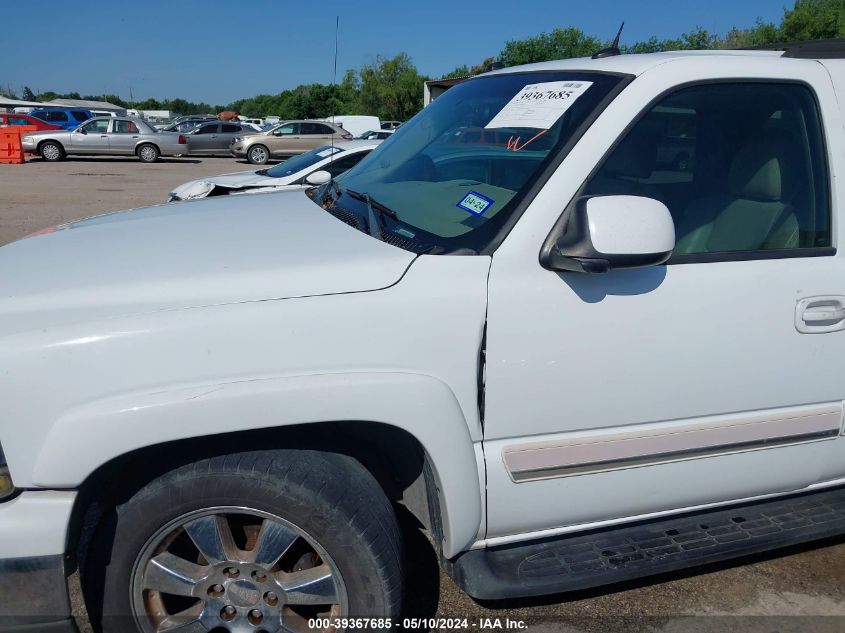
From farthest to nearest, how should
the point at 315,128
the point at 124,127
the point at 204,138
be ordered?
the point at 204,138, the point at 315,128, the point at 124,127

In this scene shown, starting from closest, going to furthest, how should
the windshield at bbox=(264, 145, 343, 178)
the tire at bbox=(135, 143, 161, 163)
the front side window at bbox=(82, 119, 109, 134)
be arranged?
the windshield at bbox=(264, 145, 343, 178), the front side window at bbox=(82, 119, 109, 134), the tire at bbox=(135, 143, 161, 163)

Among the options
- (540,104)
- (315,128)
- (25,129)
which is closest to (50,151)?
(25,129)

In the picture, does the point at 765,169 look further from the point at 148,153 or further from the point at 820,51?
the point at 148,153

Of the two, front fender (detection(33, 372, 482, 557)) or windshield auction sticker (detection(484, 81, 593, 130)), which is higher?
windshield auction sticker (detection(484, 81, 593, 130))

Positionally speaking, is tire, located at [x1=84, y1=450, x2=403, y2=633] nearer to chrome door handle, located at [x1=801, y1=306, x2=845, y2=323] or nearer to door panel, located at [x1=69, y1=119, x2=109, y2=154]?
chrome door handle, located at [x1=801, y1=306, x2=845, y2=323]

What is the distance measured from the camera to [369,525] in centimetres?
203

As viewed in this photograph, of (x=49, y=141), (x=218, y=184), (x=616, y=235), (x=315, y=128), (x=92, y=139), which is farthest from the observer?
(x=315, y=128)

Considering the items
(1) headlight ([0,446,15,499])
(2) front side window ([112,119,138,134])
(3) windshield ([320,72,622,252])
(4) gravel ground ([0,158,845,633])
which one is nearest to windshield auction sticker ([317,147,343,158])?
(3) windshield ([320,72,622,252])

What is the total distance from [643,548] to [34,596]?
1809 millimetres

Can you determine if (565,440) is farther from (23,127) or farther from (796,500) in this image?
(23,127)

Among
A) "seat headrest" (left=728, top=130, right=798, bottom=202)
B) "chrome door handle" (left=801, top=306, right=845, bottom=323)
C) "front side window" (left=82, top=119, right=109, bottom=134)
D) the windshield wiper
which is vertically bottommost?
"front side window" (left=82, top=119, right=109, bottom=134)

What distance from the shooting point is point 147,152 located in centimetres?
2459

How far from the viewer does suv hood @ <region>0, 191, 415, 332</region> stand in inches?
75.3

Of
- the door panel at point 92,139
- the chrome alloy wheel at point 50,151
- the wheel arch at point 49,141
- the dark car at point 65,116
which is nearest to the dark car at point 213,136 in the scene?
the door panel at point 92,139
